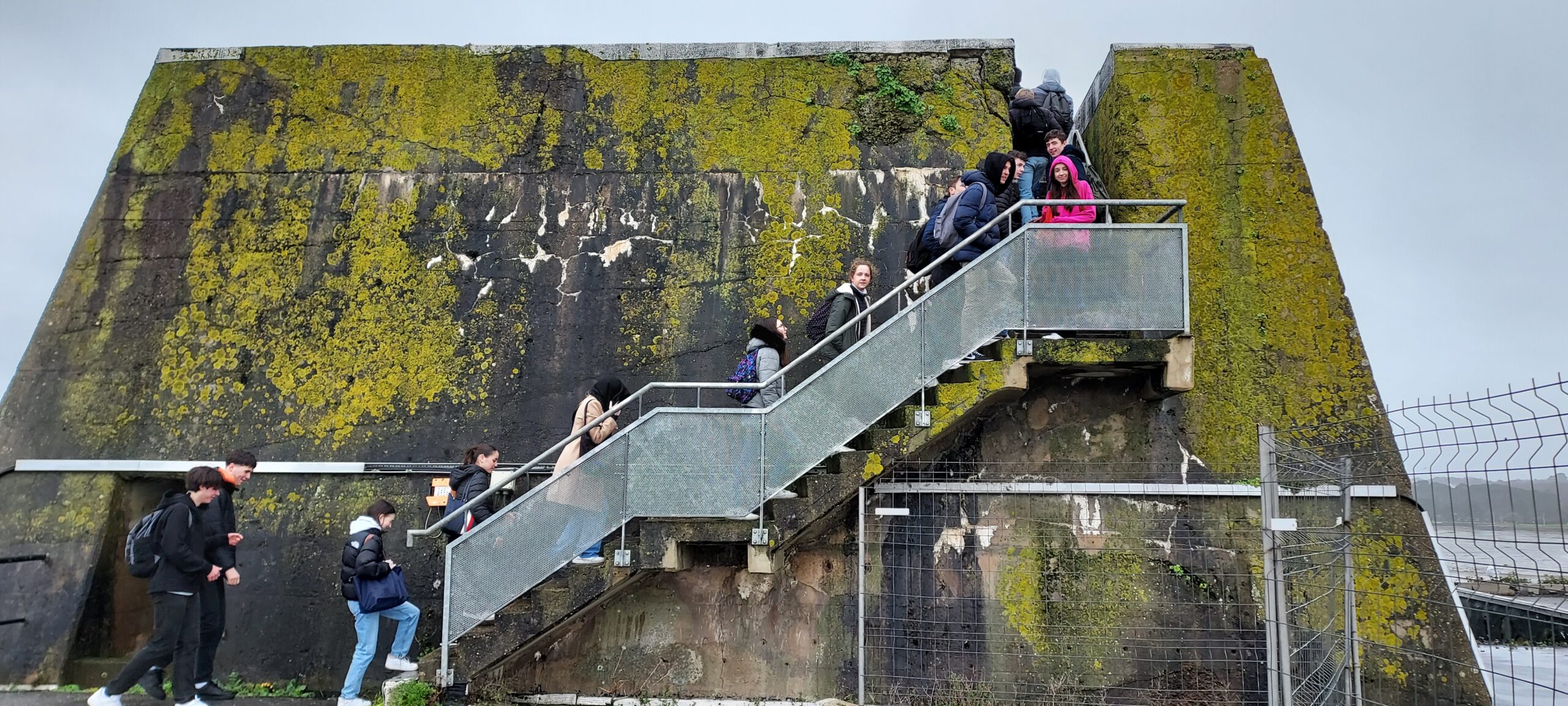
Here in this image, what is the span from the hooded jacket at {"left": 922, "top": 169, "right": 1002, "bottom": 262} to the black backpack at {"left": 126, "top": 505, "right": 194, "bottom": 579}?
6076 millimetres

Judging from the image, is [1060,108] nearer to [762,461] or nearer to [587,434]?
[762,461]

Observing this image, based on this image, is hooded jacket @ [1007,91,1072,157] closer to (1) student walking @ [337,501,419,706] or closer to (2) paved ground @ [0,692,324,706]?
(1) student walking @ [337,501,419,706]

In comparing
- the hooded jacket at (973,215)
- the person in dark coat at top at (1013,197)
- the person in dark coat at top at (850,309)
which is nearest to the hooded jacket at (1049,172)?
the person in dark coat at top at (1013,197)

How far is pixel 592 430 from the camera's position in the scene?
7.26 meters

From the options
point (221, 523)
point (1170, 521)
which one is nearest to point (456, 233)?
point (221, 523)

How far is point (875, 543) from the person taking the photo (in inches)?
306

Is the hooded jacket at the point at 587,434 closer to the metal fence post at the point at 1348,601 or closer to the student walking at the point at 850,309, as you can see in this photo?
the student walking at the point at 850,309

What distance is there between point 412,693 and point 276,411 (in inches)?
140

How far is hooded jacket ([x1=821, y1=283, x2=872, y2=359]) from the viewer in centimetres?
751

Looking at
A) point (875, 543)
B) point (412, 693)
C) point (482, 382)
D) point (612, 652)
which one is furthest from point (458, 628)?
point (875, 543)

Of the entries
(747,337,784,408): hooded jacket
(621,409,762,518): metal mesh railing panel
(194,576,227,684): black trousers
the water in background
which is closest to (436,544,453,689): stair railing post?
(621,409,762,518): metal mesh railing panel

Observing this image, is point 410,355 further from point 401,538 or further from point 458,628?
point 458,628

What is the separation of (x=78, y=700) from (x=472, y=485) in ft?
11.8

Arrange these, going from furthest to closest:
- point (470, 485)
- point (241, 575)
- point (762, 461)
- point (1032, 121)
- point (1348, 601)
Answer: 1. point (1032, 121)
2. point (241, 575)
3. point (470, 485)
4. point (762, 461)
5. point (1348, 601)
